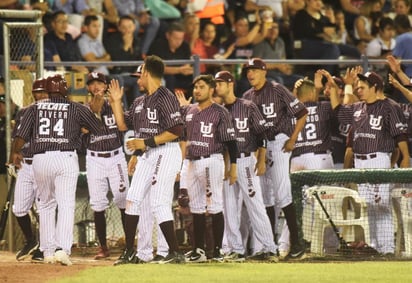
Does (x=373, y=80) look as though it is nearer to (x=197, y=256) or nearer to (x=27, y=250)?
(x=197, y=256)

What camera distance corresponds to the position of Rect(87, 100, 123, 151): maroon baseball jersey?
1372 cm

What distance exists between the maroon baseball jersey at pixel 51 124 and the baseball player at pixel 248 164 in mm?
1681

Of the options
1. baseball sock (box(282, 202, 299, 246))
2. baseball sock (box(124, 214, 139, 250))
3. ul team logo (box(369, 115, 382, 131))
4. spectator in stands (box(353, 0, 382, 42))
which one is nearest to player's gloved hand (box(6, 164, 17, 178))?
baseball sock (box(124, 214, 139, 250))

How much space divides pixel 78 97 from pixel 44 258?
2.86 meters

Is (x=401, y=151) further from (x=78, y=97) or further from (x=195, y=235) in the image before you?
(x=78, y=97)

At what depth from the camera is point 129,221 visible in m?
12.2

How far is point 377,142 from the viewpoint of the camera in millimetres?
13664

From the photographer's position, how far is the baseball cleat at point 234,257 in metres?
13.0

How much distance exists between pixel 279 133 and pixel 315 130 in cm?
70

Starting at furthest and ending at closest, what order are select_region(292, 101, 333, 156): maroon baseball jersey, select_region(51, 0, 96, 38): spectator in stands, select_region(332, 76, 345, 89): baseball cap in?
select_region(51, 0, 96, 38): spectator in stands
select_region(332, 76, 345, 89): baseball cap
select_region(292, 101, 333, 156): maroon baseball jersey

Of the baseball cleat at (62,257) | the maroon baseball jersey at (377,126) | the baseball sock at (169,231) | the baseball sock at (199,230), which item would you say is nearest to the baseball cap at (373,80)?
the maroon baseball jersey at (377,126)

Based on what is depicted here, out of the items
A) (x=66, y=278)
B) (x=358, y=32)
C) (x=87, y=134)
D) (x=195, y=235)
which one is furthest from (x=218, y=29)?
(x=66, y=278)

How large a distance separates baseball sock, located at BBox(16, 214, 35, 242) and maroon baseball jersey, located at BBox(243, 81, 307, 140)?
2814 millimetres

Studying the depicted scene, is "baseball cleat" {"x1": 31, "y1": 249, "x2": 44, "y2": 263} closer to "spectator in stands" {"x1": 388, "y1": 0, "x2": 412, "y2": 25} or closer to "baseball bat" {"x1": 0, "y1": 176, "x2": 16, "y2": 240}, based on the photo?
"baseball bat" {"x1": 0, "y1": 176, "x2": 16, "y2": 240}
